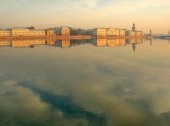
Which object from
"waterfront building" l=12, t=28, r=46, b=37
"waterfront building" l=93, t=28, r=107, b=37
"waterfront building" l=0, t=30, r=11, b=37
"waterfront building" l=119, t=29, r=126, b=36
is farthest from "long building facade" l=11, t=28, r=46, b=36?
"waterfront building" l=119, t=29, r=126, b=36

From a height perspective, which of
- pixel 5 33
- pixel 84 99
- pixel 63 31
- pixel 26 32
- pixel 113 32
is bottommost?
pixel 84 99

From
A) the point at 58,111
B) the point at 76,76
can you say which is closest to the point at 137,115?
the point at 58,111

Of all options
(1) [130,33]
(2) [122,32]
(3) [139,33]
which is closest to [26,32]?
(2) [122,32]

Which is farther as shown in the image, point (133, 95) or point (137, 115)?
point (133, 95)

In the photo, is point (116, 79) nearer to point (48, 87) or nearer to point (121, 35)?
point (48, 87)

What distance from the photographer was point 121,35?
12706cm

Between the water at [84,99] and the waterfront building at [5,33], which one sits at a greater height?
the waterfront building at [5,33]

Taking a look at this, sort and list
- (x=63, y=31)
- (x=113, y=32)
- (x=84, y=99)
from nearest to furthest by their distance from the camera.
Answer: (x=84, y=99) → (x=63, y=31) → (x=113, y=32)

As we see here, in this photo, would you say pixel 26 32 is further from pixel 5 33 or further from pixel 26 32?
pixel 5 33

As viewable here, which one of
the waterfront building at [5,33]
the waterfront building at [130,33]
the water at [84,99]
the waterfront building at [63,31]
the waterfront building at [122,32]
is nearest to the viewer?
the water at [84,99]

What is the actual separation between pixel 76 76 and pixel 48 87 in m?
3.48

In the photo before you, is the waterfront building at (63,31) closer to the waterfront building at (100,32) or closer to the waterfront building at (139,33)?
the waterfront building at (100,32)

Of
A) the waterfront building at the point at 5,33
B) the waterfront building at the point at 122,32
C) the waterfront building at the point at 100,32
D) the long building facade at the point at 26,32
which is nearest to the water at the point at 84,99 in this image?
the waterfront building at the point at 5,33

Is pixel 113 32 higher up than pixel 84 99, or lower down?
higher up
